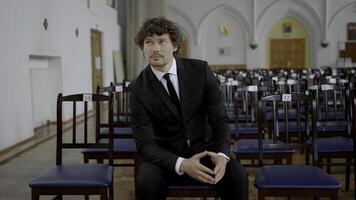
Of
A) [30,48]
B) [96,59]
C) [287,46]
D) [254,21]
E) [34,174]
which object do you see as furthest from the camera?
[287,46]

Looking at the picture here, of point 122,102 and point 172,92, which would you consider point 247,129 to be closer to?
point 122,102

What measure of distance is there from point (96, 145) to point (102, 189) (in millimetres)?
528

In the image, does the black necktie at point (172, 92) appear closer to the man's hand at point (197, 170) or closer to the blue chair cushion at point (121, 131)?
the man's hand at point (197, 170)

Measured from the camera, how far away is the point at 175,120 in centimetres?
228

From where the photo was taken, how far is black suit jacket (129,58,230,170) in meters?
2.27

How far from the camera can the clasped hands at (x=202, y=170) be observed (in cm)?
212

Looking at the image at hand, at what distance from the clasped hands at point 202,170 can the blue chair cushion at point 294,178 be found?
0.37 metres

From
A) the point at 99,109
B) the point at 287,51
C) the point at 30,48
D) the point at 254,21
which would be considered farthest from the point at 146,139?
the point at 287,51

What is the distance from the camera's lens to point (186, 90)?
2305 mm

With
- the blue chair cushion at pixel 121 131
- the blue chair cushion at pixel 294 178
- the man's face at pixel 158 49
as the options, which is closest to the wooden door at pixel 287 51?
the blue chair cushion at pixel 121 131

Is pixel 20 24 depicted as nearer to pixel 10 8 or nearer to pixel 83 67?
pixel 10 8

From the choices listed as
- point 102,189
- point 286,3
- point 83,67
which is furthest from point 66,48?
point 286,3

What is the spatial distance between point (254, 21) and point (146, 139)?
16863mm

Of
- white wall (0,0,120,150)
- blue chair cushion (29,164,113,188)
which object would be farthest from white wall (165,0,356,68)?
blue chair cushion (29,164,113,188)
